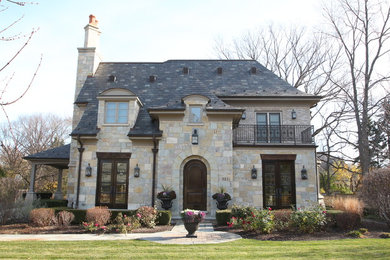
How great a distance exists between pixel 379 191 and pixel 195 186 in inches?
309

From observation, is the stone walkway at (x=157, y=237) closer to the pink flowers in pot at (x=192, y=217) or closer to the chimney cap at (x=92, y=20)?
the pink flowers in pot at (x=192, y=217)

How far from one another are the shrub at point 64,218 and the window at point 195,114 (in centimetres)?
680

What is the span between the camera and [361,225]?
12.1 m

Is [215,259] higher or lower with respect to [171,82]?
lower

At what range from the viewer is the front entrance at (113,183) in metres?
14.9

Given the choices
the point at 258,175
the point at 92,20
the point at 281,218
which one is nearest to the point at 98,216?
the point at 281,218

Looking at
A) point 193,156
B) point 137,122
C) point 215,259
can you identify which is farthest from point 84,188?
point 215,259

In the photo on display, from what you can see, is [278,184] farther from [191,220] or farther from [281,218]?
[191,220]

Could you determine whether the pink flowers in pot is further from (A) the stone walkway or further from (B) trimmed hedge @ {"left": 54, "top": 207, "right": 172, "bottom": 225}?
(B) trimmed hedge @ {"left": 54, "top": 207, "right": 172, "bottom": 225}

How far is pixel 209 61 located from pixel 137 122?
7.89 meters

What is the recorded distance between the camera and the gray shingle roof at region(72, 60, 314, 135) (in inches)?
620

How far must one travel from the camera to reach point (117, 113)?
15.4 metres

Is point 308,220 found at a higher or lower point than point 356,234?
higher

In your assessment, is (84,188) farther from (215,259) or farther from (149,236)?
(215,259)
